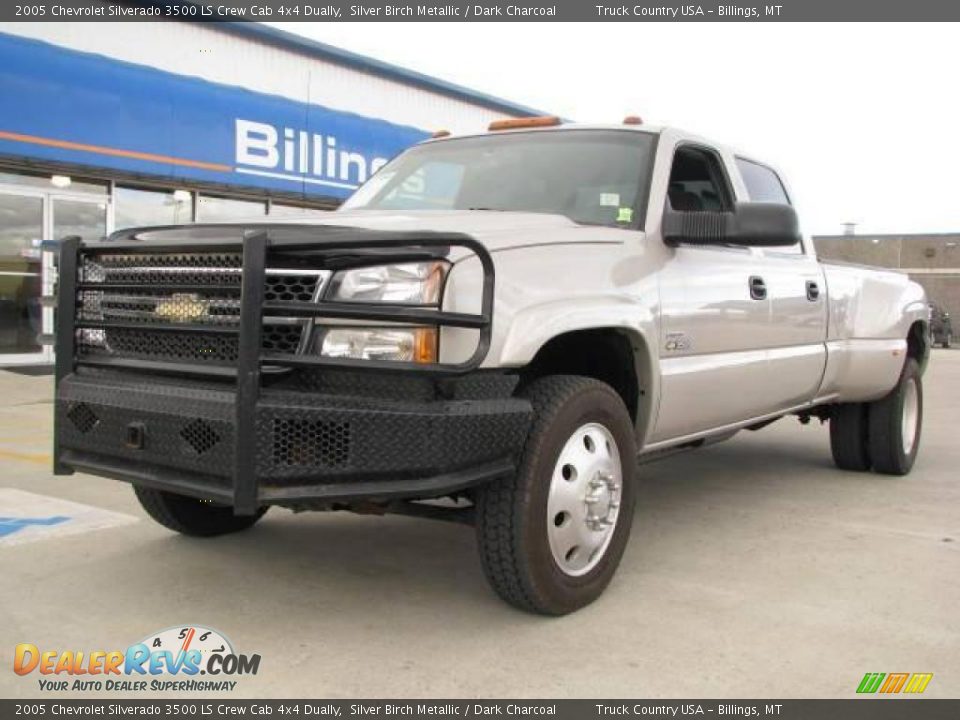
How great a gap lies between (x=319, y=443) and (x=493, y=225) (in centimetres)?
113

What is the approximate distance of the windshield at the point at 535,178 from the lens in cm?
397

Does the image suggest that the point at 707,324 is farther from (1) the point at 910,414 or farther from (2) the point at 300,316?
(1) the point at 910,414

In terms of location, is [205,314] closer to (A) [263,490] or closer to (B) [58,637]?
(A) [263,490]

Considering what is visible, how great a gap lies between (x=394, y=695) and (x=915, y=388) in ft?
17.6

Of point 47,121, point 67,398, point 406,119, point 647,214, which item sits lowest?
point 67,398

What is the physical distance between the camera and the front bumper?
2.66m

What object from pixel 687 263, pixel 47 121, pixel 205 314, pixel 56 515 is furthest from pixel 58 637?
pixel 47 121

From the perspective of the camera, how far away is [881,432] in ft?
20.3

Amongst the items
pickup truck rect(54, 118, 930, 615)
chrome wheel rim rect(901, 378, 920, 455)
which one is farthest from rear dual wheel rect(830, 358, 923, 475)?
pickup truck rect(54, 118, 930, 615)

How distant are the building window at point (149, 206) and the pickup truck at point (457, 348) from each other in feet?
28.4

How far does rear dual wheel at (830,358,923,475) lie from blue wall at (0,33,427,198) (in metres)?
8.96

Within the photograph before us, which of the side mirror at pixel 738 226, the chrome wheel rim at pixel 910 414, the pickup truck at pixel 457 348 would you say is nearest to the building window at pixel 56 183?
the pickup truck at pixel 457 348

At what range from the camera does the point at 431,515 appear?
3238mm

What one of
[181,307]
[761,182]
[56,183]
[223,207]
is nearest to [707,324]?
[761,182]
